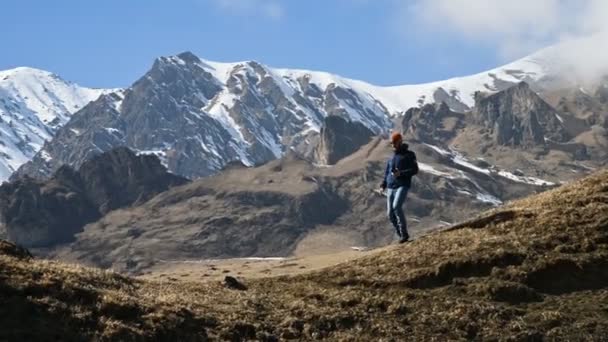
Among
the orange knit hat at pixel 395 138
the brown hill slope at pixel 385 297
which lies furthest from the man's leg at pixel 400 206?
the brown hill slope at pixel 385 297

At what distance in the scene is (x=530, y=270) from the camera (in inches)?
973

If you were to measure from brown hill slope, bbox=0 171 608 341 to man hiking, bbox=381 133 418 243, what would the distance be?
2.18 m

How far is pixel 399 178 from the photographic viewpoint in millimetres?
31266

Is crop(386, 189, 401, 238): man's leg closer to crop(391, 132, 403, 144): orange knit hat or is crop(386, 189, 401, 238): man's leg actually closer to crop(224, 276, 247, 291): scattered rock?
crop(391, 132, 403, 144): orange knit hat

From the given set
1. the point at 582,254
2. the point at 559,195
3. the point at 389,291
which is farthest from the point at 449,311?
the point at 559,195

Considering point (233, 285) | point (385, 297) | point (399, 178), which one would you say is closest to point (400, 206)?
point (399, 178)

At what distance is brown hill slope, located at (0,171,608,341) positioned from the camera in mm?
19997

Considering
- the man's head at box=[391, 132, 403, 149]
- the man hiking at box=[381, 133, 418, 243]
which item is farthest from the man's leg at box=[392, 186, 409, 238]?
the man's head at box=[391, 132, 403, 149]

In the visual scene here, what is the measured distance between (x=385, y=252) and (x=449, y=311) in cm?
723

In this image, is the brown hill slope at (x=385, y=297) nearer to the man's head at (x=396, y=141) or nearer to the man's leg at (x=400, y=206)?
the man's leg at (x=400, y=206)

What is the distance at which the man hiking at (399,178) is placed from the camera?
30953mm

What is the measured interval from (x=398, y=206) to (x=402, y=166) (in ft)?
4.57

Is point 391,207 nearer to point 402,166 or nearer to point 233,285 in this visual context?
point 402,166

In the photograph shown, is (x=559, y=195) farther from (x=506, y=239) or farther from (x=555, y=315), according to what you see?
(x=555, y=315)
